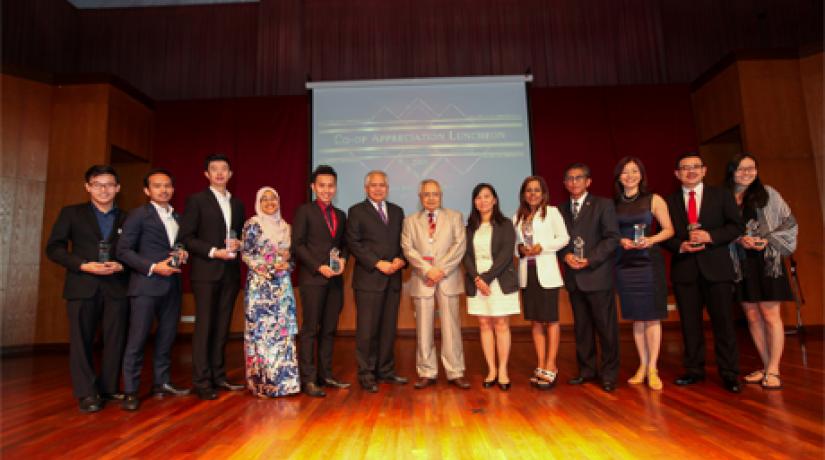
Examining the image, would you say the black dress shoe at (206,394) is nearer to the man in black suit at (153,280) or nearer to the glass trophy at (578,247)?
the man in black suit at (153,280)

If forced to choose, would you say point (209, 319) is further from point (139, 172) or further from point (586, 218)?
point (139, 172)

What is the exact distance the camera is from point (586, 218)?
3066mm

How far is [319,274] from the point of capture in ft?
10.1

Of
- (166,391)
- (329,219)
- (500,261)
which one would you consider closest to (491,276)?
(500,261)

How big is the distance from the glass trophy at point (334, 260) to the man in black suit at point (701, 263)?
2253mm

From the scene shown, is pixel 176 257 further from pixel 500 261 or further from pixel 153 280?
pixel 500 261

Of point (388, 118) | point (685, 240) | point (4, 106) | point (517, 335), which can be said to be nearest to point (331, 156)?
point (388, 118)

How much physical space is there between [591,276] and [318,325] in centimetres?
190

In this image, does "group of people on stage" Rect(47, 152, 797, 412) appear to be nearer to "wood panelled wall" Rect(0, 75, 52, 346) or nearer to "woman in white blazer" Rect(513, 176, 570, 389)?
"woman in white blazer" Rect(513, 176, 570, 389)

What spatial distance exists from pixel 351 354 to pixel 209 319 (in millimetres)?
2011

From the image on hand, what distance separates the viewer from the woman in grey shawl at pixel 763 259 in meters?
2.84

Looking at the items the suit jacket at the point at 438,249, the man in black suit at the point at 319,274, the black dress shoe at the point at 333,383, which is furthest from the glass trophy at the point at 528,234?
the black dress shoe at the point at 333,383

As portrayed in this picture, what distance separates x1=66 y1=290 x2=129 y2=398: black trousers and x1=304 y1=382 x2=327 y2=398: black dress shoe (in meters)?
1.21

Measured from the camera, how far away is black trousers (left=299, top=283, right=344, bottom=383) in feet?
10.1
